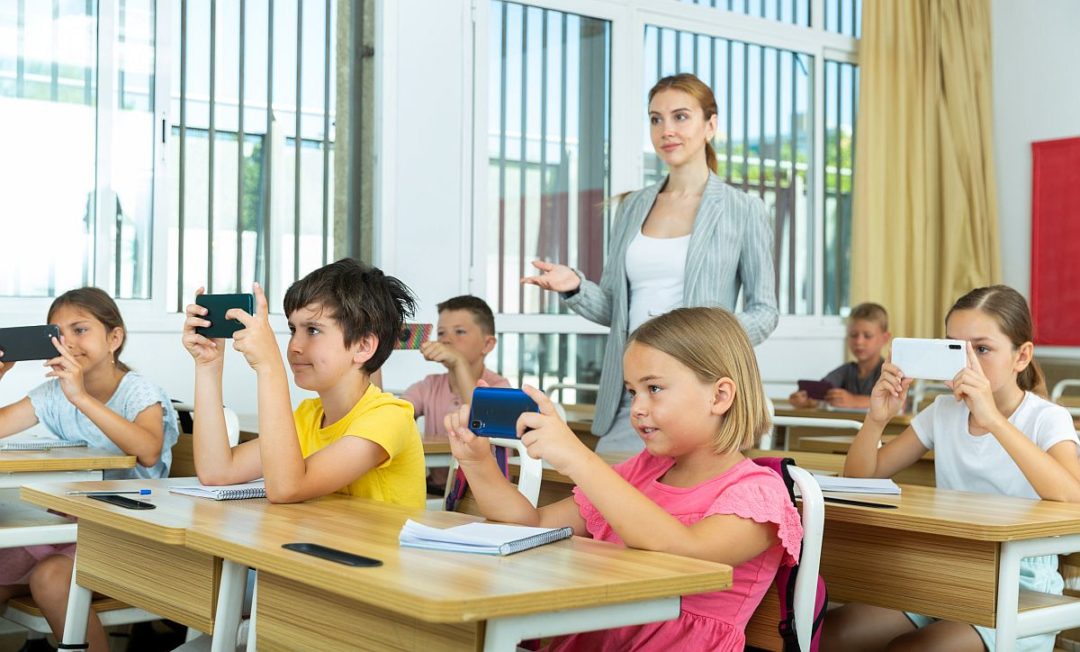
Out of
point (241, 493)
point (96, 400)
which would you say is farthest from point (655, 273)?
point (96, 400)

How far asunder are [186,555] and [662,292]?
5.18ft

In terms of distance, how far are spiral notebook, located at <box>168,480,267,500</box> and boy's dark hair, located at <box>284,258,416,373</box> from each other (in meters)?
0.32

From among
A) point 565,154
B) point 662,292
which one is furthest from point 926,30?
point 662,292

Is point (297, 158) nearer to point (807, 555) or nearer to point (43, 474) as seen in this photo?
point (43, 474)

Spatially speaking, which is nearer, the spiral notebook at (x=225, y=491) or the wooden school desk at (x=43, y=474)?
the spiral notebook at (x=225, y=491)

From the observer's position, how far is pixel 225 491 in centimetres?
216

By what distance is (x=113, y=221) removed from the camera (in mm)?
4602

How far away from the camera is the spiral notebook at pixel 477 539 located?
1.58 m

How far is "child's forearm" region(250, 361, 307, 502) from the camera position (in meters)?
2.07

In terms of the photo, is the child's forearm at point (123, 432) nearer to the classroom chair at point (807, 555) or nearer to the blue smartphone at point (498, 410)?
the blue smartphone at point (498, 410)

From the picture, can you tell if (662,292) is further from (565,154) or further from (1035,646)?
(565,154)

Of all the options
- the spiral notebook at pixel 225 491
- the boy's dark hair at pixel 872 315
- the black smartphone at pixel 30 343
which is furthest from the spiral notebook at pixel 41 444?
the boy's dark hair at pixel 872 315

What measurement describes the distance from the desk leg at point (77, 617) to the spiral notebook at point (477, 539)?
813 millimetres

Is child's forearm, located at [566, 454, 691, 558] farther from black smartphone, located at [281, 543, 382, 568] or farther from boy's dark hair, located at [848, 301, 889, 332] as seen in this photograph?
boy's dark hair, located at [848, 301, 889, 332]
